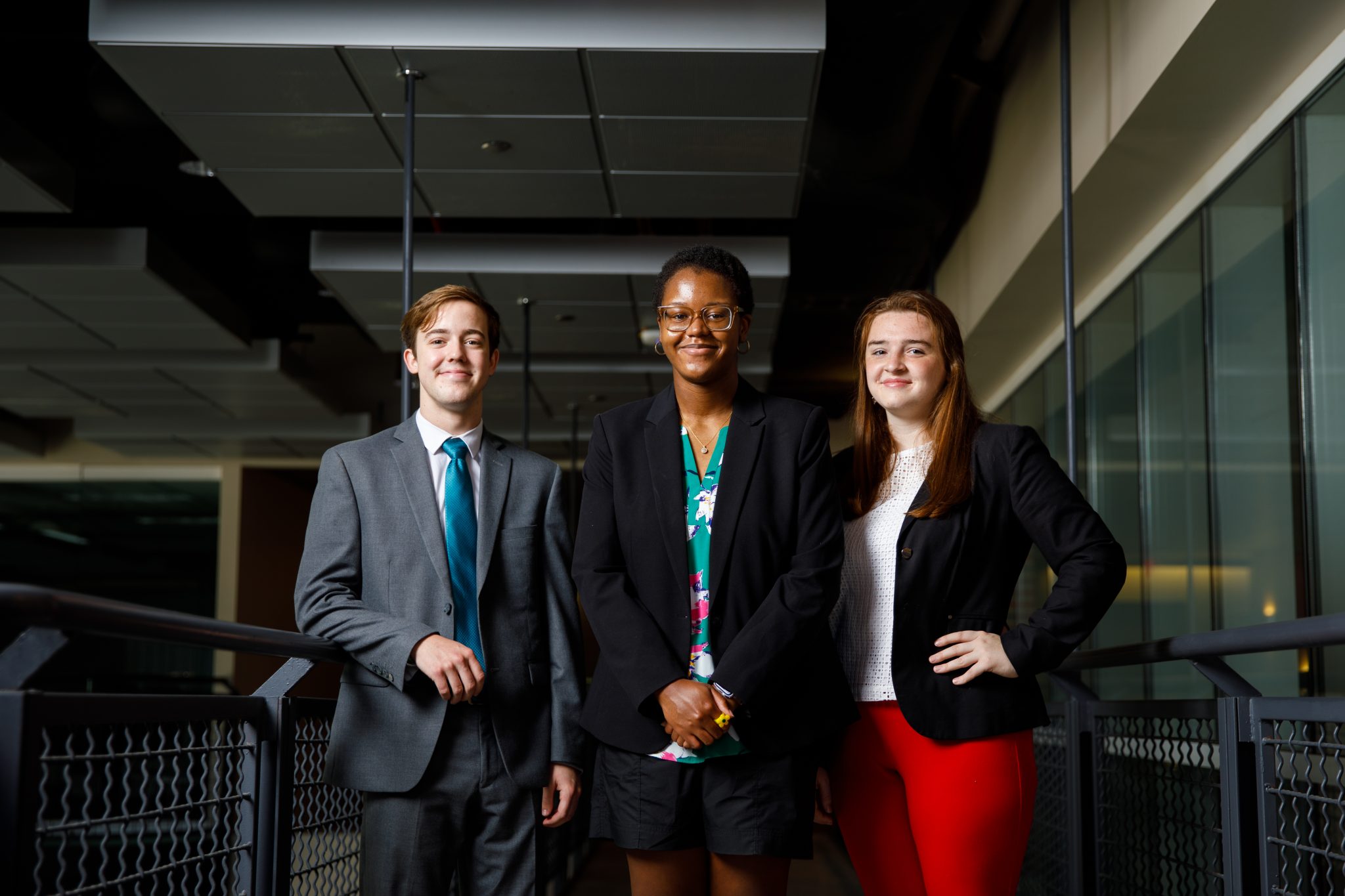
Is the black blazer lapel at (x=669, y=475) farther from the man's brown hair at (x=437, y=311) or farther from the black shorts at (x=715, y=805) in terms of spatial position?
the man's brown hair at (x=437, y=311)

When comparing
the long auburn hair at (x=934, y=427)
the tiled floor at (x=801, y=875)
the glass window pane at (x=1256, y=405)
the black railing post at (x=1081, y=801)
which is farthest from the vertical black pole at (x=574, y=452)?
the long auburn hair at (x=934, y=427)

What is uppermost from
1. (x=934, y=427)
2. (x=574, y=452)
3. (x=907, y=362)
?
(x=574, y=452)

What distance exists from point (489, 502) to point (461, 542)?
93 millimetres

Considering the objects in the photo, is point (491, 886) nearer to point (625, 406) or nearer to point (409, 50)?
point (625, 406)

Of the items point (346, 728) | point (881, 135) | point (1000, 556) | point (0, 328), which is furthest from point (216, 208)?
point (1000, 556)

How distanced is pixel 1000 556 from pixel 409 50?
139 inches

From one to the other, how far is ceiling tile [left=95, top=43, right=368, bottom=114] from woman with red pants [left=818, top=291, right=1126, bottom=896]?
3445mm

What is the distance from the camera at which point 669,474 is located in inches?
82.4

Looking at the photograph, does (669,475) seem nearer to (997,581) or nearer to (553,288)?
(997,581)

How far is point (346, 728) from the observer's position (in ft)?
7.68

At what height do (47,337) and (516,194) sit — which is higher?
(516,194)

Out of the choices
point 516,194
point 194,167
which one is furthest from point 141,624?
point 194,167

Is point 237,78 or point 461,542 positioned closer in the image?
point 461,542

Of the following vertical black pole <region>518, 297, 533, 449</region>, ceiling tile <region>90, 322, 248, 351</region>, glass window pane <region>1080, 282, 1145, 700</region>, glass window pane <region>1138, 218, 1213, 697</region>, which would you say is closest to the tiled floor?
glass window pane <region>1080, 282, 1145, 700</region>
